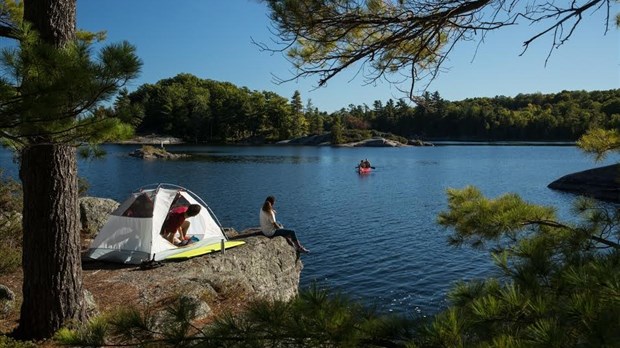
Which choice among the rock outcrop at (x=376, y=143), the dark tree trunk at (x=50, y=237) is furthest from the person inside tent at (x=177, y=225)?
Result: the rock outcrop at (x=376, y=143)

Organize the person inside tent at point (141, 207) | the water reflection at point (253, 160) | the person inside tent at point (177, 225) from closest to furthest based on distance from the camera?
the person inside tent at point (141, 207) < the person inside tent at point (177, 225) < the water reflection at point (253, 160)

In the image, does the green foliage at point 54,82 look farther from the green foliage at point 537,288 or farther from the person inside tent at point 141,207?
the person inside tent at point 141,207

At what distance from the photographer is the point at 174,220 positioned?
386 inches

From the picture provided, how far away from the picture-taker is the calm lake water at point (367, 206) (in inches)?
512

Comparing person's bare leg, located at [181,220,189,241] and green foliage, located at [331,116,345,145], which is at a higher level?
green foliage, located at [331,116,345,145]

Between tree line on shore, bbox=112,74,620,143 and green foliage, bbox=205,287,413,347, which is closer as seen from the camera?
green foliage, bbox=205,287,413,347

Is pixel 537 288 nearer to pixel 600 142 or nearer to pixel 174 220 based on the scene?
pixel 600 142

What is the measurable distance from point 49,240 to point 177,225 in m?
4.78

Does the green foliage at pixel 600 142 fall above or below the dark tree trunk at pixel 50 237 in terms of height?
above

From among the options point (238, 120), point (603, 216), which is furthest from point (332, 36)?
point (238, 120)

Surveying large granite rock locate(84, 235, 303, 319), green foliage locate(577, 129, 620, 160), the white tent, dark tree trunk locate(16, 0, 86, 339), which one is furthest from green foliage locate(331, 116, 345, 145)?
green foliage locate(577, 129, 620, 160)

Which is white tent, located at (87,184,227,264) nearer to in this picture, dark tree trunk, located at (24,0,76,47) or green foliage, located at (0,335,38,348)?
green foliage, located at (0,335,38,348)

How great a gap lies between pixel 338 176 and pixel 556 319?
126 feet

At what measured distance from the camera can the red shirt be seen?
9.78 meters
